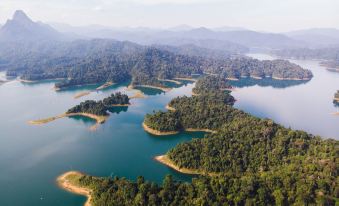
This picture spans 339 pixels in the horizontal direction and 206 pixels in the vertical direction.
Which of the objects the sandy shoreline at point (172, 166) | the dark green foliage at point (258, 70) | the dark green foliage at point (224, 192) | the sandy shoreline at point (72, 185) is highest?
the dark green foliage at point (258, 70)

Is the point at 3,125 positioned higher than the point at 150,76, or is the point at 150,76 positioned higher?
the point at 150,76

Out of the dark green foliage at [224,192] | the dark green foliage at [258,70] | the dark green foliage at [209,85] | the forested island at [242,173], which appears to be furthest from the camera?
the dark green foliage at [258,70]

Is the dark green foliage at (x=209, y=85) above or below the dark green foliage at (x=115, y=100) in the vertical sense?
above

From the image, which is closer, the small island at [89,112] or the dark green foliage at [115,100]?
the small island at [89,112]

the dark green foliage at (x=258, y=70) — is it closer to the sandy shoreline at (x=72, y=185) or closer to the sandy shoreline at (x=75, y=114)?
the sandy shoreline at (x=75, y=114)

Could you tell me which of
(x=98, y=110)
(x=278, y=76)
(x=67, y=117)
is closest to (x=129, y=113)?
(x=98, y=110)

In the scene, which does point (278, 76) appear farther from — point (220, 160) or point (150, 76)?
point (220, 160)

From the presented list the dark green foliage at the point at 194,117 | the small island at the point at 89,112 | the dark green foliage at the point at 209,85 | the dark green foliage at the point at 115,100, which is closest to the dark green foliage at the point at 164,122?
the dark green foliage at the point at 194,117
